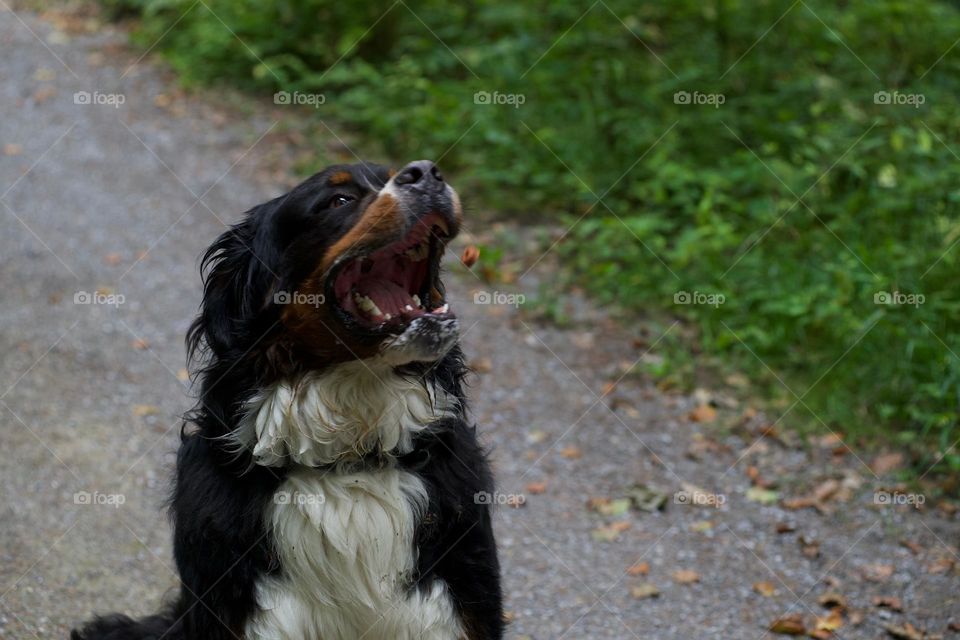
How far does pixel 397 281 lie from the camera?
3.53 m

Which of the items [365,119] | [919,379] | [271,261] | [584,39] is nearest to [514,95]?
[584,39]

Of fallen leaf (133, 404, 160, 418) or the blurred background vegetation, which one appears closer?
fallen leaf (133, 404, 160, 418)

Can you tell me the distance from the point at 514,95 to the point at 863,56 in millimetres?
2796

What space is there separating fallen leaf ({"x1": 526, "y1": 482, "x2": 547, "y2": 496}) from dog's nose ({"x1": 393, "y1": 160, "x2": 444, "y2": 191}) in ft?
8.79

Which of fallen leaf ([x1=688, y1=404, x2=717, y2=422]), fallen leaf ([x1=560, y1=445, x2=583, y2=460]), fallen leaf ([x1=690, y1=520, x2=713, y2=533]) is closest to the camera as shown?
→ fallen leaf ([x1=690, y1=520, x2=713, y2=533])

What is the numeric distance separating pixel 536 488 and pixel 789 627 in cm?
158

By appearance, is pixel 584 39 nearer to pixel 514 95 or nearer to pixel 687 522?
pixel 514 95

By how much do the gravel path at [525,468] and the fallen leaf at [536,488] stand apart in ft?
0.05

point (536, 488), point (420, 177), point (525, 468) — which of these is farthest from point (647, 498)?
point (420, 177)

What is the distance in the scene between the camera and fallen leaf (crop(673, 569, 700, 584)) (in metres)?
4.90

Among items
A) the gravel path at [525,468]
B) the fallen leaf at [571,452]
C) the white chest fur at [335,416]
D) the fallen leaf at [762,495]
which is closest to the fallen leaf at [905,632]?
the gravel path at [525,468]

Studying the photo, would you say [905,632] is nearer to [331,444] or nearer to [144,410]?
[331,444]

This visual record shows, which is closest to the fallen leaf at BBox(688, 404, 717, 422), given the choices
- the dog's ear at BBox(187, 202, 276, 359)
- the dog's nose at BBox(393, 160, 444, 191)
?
the dog's nose at BBox(393, 160, 444, 191)

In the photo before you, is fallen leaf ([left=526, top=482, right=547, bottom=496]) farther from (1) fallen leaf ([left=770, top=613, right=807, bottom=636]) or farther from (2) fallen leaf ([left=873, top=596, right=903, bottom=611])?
(2) fallen leaf ([left=873, top=596, right=903, bottom=611])
